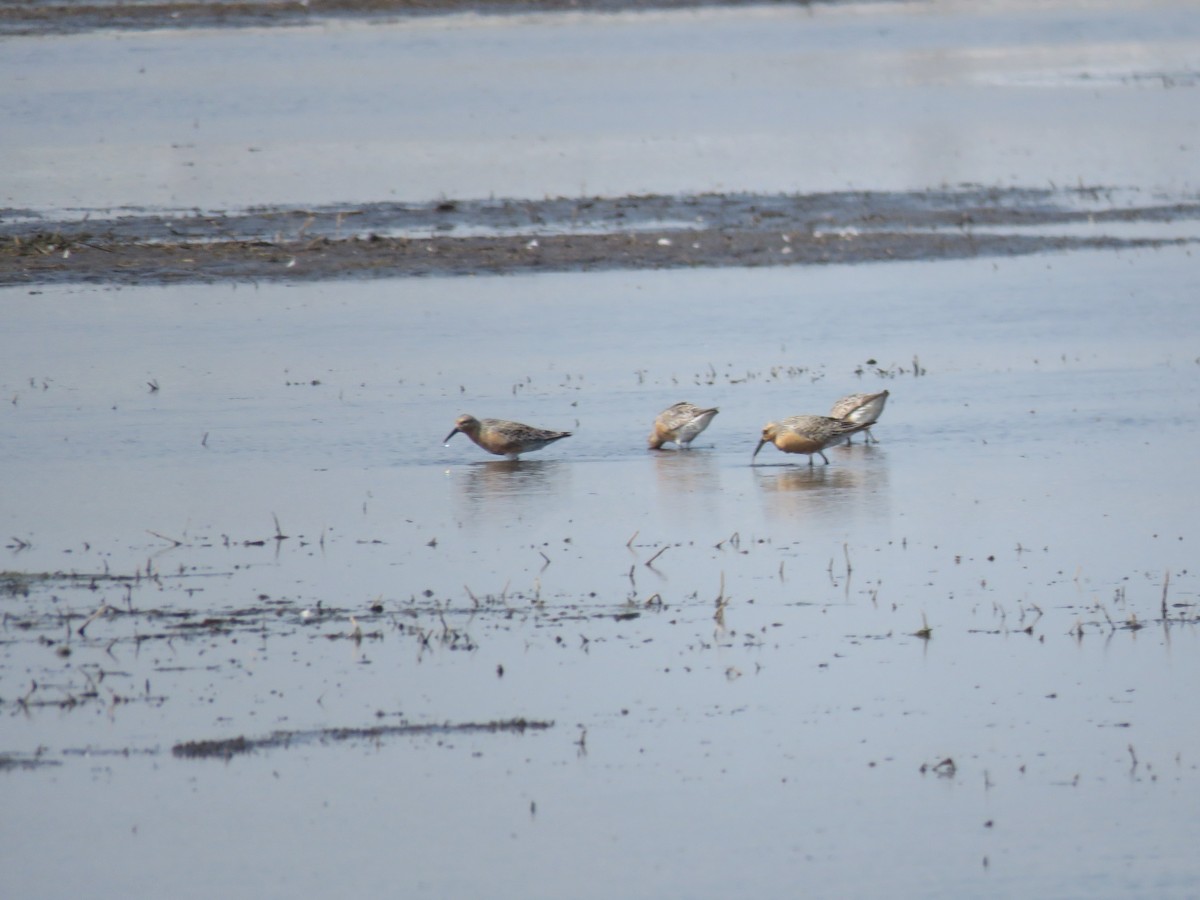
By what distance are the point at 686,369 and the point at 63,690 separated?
8.63 meters

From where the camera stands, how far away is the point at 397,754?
775 cm

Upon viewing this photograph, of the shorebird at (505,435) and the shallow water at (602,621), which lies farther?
the shorebird at (505,435)

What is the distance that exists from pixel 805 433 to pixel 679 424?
89 centimetres

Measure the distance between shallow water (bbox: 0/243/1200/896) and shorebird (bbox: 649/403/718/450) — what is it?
0.16 meters

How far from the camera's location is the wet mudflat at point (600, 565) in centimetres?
716

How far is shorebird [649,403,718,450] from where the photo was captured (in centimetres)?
1352

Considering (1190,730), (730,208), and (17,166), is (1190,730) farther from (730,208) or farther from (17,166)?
(17,166)

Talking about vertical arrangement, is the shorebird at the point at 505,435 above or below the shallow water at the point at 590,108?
below

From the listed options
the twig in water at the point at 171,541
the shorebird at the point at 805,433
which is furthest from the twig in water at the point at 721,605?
the shorebird at the point at 805,433

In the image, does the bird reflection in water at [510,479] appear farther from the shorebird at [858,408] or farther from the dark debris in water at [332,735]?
the dark debris in water at [332,735]

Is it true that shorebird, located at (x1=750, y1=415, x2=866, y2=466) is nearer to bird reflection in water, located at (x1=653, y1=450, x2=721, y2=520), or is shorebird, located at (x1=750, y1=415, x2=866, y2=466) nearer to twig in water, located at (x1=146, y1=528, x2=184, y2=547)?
bird reflection in water, located at (x1=653, y1=450, x2=721, y2=520)

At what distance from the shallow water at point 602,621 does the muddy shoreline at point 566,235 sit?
397 centimetres

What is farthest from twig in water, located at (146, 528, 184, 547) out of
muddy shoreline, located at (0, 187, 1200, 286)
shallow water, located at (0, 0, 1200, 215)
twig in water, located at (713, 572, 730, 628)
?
shallow water, located at (0, 0, 1200, 215)

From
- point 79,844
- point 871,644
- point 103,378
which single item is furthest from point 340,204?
point 79,844
